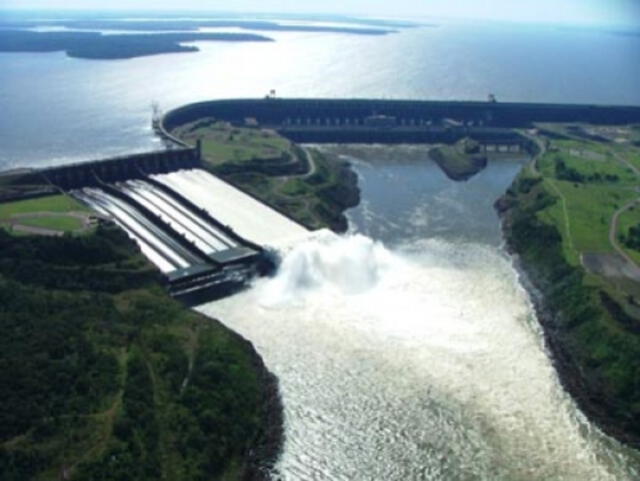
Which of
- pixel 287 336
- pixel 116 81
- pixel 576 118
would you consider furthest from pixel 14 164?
pixel 576 118

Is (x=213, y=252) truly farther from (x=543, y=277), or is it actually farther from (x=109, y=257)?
(x=543, y=277)

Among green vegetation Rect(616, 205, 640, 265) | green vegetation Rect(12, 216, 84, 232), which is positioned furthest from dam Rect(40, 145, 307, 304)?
green vegetation Rect(616, 205, 640, 265)

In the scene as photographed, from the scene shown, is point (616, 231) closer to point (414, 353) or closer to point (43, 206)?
point (414, 353)

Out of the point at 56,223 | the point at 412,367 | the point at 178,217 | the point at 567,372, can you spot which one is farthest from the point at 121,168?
the point at 567,372

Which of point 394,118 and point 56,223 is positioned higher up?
point 56,223

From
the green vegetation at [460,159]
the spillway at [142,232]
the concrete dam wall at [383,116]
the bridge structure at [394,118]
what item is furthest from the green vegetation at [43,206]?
the green vegetation at [460,159]

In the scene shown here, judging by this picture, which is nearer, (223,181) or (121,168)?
(223,181)
